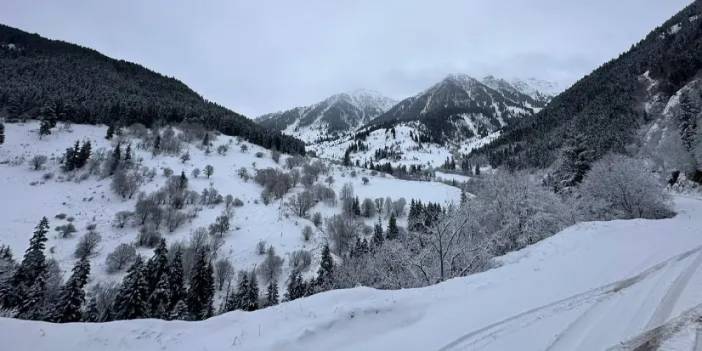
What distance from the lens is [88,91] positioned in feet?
301

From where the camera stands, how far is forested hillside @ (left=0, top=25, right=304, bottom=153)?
243 feet

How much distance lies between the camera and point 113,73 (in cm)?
12044

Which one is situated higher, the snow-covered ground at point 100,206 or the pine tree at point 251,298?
the snow-covered ground at point 100,206

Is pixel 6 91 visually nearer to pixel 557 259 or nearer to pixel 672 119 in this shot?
pixel 557 259

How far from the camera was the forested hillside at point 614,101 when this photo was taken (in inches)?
2889

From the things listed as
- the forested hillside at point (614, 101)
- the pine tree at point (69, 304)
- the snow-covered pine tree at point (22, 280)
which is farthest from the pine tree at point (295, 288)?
the forested hillside at point (614, 101)

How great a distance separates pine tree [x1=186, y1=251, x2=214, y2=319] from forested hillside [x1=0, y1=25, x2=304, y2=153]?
227 feet

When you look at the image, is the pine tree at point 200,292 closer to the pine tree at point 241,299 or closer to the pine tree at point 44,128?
the pine tree at point 241,299

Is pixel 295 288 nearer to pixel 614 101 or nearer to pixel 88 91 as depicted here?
pixel 88 91

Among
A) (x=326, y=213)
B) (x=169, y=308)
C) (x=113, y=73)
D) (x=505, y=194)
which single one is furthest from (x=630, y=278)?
(x=113, y=73)

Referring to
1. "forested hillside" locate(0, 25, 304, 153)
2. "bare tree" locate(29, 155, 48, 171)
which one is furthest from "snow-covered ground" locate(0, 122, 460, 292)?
"forested hillside" locate(0, 25, 304, 153)

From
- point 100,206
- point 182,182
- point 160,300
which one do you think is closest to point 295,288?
point 160,300

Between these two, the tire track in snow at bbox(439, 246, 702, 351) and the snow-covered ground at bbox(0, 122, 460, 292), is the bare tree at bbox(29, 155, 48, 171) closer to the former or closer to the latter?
the snow-covered ground at bbox(0, 122, 460, 292)

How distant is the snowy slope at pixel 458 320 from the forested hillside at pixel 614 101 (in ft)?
116
